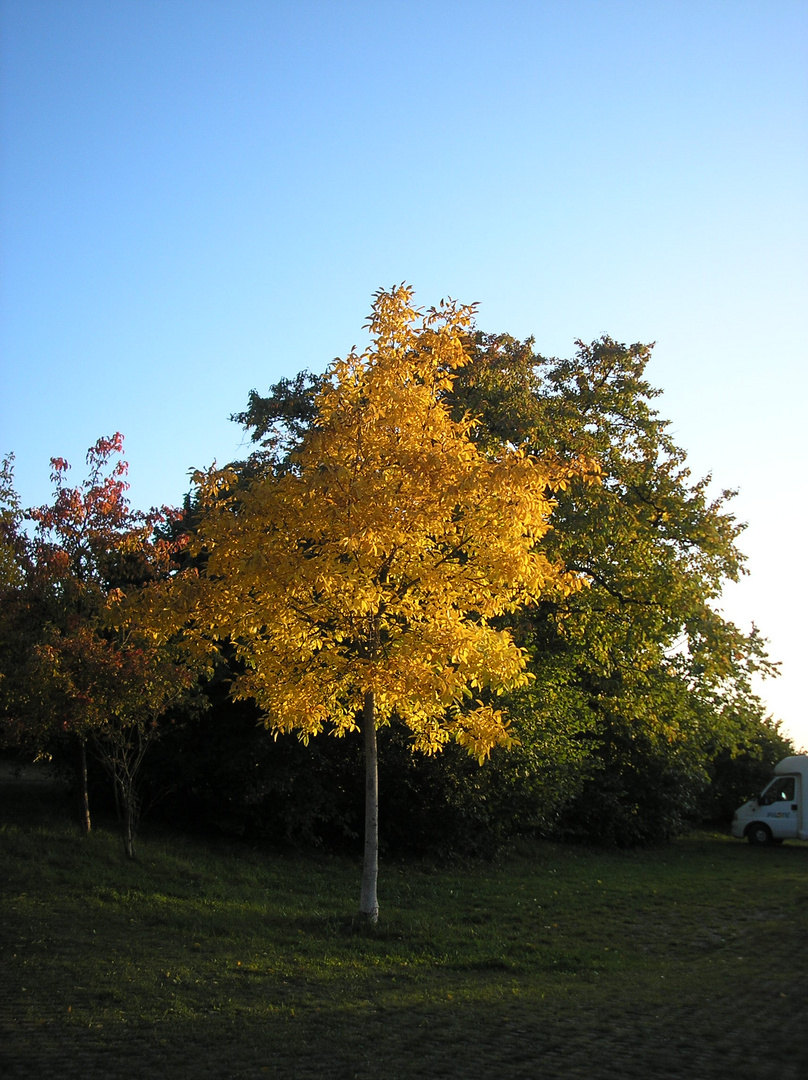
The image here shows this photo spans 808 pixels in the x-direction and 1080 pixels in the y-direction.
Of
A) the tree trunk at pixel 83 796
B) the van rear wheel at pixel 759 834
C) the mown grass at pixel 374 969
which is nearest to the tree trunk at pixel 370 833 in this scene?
the mown grass at pixel 374 969

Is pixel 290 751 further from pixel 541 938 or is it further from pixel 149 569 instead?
pixel 541 938

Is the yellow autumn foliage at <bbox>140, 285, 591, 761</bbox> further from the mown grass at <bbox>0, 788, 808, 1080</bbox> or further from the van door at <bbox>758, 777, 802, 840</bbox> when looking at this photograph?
the van door at <bbox>758, 777, 802, 840</bbox>

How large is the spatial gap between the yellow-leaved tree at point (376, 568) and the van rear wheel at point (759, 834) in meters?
17.9

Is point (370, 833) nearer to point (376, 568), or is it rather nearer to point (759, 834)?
point (376, 568)

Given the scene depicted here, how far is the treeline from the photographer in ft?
34.0

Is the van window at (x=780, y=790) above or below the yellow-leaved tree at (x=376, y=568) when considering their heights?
below

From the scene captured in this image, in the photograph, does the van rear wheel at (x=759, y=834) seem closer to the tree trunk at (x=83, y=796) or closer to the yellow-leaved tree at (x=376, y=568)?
the yellow-leaved tree at (x=376, y=568)

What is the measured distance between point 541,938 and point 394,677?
13.5ft

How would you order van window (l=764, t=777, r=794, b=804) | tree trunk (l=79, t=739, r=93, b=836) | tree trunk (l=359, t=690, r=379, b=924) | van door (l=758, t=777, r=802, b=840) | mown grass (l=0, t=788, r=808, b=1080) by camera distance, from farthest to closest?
van window (l=764, t=777, r=794, b=804)
van door (l=758, t=777, r=802, b=840)
tree trunk (l=79, t=739, r=93, b=836)
tree trunk (l=359, t=690, r=379, b=924)
mown grass (l=0, t=788, r=808, b=1080)

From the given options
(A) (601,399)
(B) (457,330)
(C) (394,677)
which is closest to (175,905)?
(C) (394,677)

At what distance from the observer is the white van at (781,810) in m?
24.1

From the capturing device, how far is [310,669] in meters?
10.6

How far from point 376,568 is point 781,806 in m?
19.7

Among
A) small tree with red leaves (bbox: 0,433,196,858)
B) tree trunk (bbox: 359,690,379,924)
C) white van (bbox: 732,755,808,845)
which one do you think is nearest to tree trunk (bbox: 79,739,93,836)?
small tree with red leaves (bbox: 0,433,196,858)
